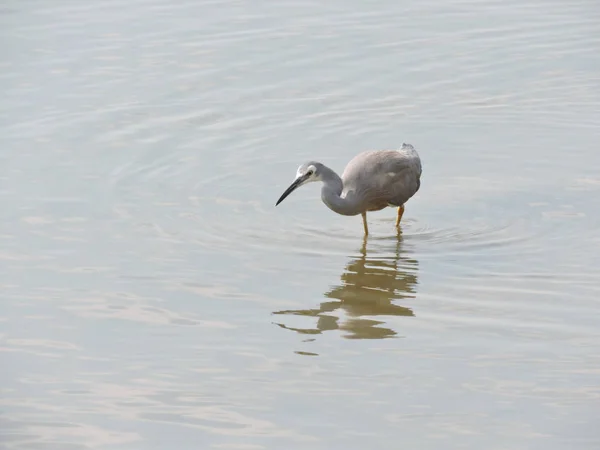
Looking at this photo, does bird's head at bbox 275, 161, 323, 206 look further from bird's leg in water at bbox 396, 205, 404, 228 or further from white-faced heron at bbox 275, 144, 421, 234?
bird's leg in water at bbox 396, 205, 404, 228

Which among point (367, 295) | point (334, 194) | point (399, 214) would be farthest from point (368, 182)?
point (367, 295)

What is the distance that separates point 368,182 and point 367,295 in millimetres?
1712

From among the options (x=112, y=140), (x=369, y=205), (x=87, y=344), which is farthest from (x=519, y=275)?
(x=112, y=140)

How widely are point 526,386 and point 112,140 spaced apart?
22.6 feet

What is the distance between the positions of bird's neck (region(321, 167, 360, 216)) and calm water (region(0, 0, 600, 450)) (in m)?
0.34

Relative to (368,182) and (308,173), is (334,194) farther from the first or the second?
(368,182)

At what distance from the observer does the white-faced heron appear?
11117 millimetres

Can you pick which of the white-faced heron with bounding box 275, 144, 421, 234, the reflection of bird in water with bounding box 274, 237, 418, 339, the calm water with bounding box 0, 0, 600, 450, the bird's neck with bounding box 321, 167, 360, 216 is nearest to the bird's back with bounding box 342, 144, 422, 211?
the white-faced heron with bounding box 275, 144, 421, 234

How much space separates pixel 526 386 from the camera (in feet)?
26.4

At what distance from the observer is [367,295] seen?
10.1 meters

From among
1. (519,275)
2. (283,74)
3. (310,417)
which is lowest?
(310,417)

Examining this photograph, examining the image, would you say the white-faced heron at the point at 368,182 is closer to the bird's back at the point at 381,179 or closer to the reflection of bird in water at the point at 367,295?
the bird's back at the point at 381,179

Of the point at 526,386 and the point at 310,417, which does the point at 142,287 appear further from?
the point at 526,386

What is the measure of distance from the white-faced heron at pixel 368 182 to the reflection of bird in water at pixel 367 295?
47 cm
